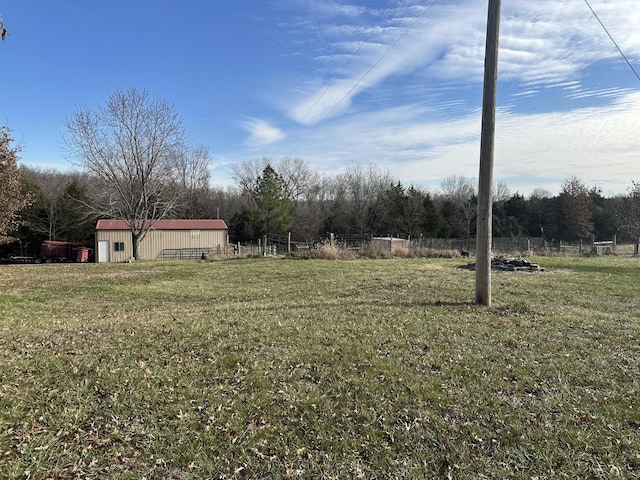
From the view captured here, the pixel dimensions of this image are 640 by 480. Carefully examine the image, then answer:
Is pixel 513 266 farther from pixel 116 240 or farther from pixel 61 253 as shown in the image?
pixel 61 253

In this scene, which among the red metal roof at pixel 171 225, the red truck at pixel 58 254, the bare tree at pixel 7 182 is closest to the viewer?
the bare tree at pixel 7 182

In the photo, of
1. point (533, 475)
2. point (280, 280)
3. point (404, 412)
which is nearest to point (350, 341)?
point (404, 412)

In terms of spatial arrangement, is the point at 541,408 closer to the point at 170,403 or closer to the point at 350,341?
the point at 350,341

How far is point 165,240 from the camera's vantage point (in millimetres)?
32125

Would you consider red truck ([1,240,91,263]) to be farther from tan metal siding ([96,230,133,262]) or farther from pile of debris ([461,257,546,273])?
pile of debris ([461,257,546,273])

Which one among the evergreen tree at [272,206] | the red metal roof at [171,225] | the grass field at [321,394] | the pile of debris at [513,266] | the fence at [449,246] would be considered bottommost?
the grass field at [321,394]

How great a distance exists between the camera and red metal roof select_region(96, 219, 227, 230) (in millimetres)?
30812

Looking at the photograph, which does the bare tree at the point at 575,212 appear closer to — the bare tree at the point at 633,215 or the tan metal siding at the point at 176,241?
the bare tree at the point at 633,215

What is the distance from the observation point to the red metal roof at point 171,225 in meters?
30.8

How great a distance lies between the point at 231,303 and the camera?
8125 millimetres

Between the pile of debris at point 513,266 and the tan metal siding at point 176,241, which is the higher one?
Result: the tan metal siding at point 176,241

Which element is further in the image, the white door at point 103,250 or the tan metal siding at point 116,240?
the tan metal siding at point 116,240

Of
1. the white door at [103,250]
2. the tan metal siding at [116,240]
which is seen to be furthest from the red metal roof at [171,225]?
the white door at [103,250]

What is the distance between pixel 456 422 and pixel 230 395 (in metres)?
1.89
